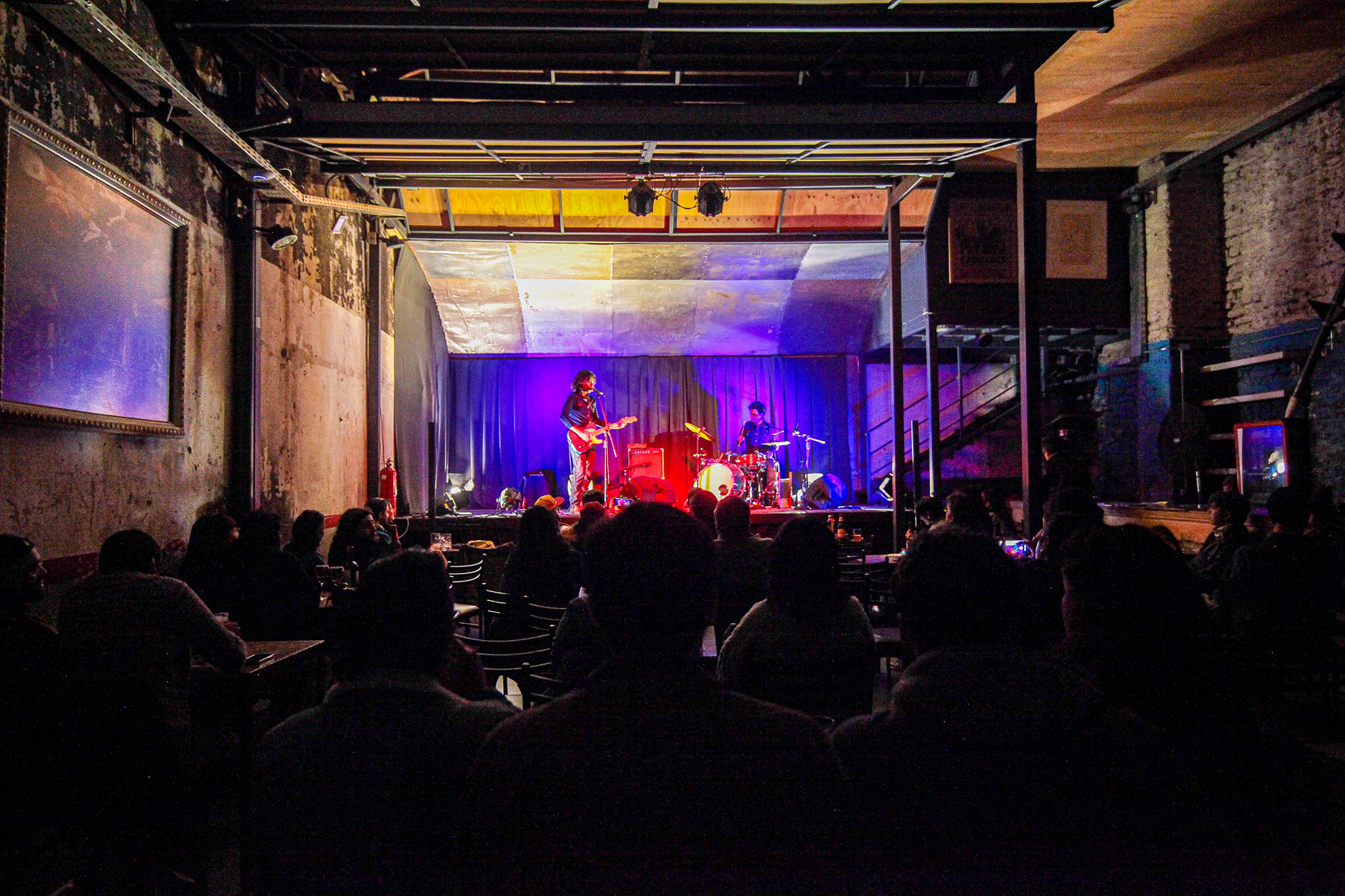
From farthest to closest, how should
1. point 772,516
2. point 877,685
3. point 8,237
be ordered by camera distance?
point 772,516
point 877,685
point 8,237

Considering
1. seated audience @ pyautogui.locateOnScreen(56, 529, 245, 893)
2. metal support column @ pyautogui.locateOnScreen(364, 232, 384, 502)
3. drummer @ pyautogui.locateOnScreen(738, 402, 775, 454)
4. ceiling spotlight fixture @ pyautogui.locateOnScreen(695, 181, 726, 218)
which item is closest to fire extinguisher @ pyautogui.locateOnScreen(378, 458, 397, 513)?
metal support column @ pyautogui.locateOnScreen(364, 232, 384, 502)

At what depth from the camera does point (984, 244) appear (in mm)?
10898

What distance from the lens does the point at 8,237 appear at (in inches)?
150

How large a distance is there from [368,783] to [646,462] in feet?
38.6

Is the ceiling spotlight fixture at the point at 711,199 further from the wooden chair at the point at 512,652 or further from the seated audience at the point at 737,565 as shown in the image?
the wooden chair at the point at 512,652

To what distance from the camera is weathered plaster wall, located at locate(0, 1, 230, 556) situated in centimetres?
404

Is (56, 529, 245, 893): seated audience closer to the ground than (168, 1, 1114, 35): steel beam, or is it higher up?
closer to the ground

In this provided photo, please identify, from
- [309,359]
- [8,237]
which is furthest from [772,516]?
[8,237]

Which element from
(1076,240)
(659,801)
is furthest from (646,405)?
(659,801)

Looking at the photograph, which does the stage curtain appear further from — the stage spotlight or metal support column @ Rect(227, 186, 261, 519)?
metal support column @ Rect(227, 186, 261, 519)

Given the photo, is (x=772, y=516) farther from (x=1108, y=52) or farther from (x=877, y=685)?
(x=1108, y=52)

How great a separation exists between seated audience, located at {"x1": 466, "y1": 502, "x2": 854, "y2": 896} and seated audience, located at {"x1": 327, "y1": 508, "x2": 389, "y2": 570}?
14.7 feet

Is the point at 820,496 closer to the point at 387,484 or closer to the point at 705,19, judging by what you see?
the point at 387,484

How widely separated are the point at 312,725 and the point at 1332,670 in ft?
14.9
